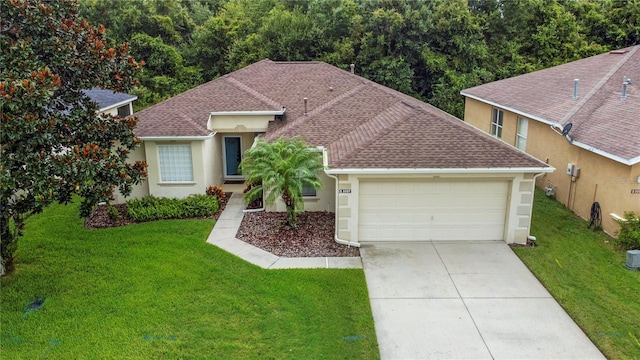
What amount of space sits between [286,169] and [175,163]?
4.75 meters

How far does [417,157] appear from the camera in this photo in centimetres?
1246

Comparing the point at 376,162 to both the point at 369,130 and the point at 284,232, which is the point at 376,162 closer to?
the point at 369,130

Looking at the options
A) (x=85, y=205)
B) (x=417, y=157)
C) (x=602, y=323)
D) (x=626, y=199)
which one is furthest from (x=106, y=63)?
(x=626, y=199)

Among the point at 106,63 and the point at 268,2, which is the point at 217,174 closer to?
the point at 106,63

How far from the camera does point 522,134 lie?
19.0 meters

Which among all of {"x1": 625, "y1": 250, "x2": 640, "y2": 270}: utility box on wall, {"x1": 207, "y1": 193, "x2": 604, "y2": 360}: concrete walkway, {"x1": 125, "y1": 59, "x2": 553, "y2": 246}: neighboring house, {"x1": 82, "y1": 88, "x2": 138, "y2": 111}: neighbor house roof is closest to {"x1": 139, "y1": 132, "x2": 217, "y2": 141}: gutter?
{"x1": 125, "y1": 59, "x2": 553, "y2": 246}: neighboring house

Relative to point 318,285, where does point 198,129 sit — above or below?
above

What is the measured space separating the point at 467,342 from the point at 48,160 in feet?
27.5

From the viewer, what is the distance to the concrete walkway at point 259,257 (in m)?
11.5

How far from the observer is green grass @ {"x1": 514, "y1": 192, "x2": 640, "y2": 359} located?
8.76 m

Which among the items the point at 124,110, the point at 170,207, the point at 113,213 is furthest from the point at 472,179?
the point at 124,110

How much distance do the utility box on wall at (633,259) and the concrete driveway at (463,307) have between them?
7.79ft

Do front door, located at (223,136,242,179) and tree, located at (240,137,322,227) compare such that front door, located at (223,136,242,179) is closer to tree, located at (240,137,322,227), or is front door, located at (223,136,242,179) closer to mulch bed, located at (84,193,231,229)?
mulch bed, located at (84,193,231,229)

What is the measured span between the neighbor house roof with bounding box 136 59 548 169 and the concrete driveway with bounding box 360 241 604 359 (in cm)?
231
